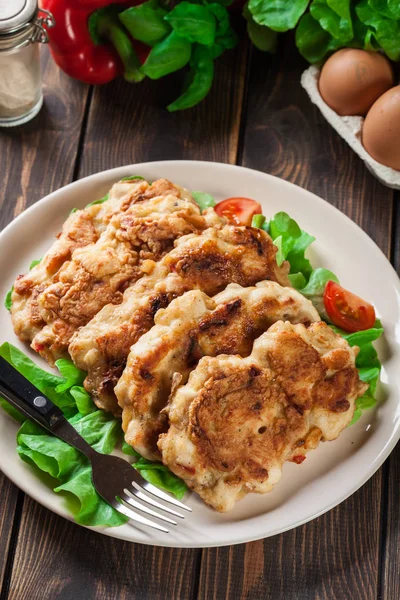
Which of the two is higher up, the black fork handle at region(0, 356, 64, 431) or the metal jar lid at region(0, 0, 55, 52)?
the metal jar lid at region(0, 0, 55, 52)

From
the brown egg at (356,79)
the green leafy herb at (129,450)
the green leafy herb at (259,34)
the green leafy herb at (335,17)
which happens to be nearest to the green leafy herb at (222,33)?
the green leafy herb at (259,34)

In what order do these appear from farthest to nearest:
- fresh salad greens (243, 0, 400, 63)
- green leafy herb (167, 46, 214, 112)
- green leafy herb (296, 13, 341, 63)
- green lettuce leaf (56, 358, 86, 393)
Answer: green leafy herb (167, 46, 214, 112), green leafy herb (296, 13, 341, 63), fresh salad greens (243, 0, 400, 63), green lettuce leaf (56, 358, 86, 393)

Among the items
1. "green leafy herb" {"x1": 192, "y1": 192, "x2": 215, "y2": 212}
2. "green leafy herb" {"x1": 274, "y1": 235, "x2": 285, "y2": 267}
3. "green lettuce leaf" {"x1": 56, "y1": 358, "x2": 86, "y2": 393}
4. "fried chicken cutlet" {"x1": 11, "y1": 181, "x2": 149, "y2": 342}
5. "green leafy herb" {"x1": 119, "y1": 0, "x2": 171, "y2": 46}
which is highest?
"green leafy herb" {"x1": 119, "y1": 0, "x2": 171, "y2": 46}

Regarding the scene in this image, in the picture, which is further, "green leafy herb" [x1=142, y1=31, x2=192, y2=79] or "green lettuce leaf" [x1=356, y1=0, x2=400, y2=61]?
"green leafy herb" [x1=142, y1=31, x2=192, y2=79]

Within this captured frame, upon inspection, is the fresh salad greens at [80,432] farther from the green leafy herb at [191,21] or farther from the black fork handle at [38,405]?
the green leafy herb at [191,21]

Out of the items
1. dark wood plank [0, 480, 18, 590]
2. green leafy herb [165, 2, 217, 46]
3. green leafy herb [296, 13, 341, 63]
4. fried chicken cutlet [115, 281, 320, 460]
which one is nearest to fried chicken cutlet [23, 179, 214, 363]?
fried chicken cutlet [115, 281, 320, 460]

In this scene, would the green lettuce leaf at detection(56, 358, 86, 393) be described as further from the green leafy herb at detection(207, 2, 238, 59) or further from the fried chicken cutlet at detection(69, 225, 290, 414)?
the green leafy herb at detection(207, 2, 238, 59)
